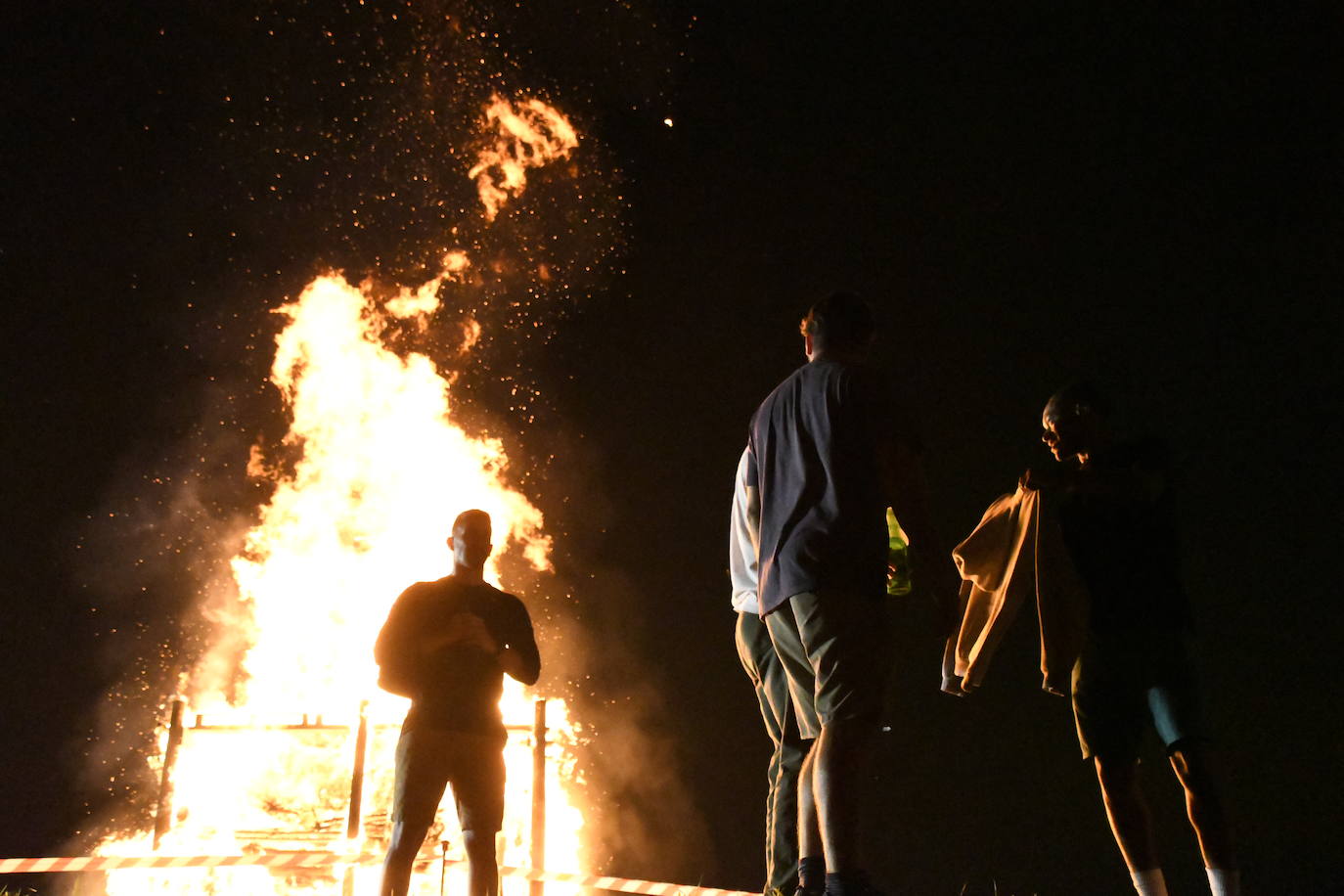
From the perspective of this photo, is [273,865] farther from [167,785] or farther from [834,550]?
[834,550]

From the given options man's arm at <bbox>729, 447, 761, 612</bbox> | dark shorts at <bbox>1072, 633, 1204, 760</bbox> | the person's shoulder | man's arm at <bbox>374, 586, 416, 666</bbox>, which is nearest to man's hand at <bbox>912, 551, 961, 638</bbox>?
man's arm at <bbox>729, 447, 761, 612</bbox>

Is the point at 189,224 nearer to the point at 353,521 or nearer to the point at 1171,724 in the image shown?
the point at 353,521

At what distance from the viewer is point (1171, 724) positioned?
343cm

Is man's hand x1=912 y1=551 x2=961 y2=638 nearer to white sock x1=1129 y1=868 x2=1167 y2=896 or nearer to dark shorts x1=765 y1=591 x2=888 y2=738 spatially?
dark shorts x1=765 y1=591 x2=888 y2=738

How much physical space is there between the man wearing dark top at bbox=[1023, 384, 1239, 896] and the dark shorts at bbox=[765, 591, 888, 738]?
49.9 inches

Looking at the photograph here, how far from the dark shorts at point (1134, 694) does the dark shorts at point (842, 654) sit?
4.13 feet

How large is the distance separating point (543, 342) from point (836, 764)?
8850mm

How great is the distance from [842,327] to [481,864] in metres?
2.71

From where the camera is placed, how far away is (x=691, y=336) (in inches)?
433

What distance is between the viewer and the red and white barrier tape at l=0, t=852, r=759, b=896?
5.88 meters

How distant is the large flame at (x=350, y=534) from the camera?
866cm

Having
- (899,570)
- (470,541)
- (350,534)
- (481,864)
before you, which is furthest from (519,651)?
(350,534)

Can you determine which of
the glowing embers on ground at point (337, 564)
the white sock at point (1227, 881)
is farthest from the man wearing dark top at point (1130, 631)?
the glowing embers on ground at point (337, 564)

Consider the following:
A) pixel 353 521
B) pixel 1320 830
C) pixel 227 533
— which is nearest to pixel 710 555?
pixel 353 521
